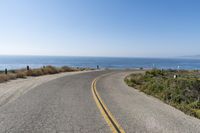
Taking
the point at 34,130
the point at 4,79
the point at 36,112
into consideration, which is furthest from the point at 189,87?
the point at 4,79

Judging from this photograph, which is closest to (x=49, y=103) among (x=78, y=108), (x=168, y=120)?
(x=78, y=108)

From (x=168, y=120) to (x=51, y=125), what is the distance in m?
3.55

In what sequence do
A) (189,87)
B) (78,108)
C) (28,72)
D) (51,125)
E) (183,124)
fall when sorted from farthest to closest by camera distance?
(28,72), (189,87), (78,108), (183,124), (51,125)

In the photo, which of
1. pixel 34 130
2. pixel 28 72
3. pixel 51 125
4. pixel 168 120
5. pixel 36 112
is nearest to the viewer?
pixel 34 130

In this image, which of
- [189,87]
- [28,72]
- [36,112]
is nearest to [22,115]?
[36,112]

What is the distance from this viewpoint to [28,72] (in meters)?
24.4

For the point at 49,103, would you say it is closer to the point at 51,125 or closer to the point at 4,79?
the point at 51,125

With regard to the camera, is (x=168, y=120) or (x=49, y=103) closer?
(x=168, y=120)

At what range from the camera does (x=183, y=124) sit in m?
6.29

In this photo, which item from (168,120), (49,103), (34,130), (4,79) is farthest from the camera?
(4,79)

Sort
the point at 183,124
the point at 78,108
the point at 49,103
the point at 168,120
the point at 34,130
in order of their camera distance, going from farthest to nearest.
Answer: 1. the point at 49,103
2. the point at 78,108
3. the point at 168,120
4. the point at 183,124
5. the point at 34,130

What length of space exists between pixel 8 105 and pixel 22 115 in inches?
A: 68.7

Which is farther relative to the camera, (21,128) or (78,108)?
(78,108)

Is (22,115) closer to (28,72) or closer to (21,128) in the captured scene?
(21,128)
